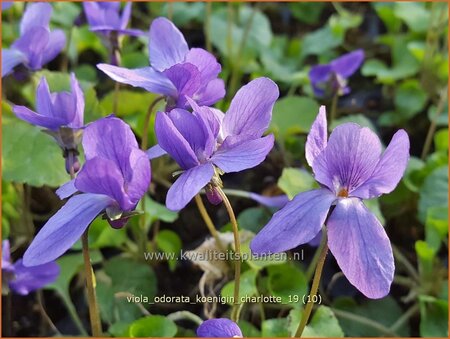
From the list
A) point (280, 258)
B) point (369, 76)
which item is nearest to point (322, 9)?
point (369, 76)

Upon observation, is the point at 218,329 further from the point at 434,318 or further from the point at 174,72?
the point at 434,318

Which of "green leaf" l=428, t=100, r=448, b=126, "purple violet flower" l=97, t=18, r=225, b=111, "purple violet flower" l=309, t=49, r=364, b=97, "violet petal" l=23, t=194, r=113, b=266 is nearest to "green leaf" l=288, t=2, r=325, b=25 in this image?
"green leaf" l=428, t=100, r=448, b=126

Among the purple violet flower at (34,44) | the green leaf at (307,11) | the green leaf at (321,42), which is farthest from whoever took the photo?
the green leaf at (307,11)

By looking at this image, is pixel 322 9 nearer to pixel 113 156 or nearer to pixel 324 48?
pixel 324 48

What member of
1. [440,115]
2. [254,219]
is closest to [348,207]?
[254,219]

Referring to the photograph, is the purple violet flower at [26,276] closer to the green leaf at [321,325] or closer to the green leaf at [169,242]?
the green leaf at [169,242]

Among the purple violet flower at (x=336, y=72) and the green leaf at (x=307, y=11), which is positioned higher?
the purple violet flower at (x=336, y=72)

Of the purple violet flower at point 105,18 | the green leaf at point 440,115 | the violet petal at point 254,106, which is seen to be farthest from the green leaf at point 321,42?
the violet petal at point 254,106

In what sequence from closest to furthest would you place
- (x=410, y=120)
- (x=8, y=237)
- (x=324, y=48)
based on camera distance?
(x=8, y=237)
(x=410, y=120)
(x=324, y=48)
